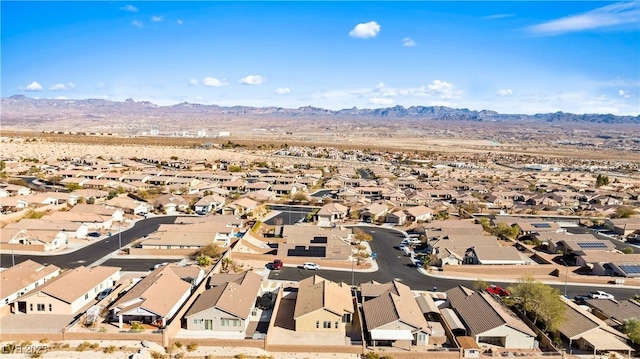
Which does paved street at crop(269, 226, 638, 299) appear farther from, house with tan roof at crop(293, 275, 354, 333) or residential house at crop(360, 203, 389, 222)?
residential house at crop(360, 203, 389, 222)

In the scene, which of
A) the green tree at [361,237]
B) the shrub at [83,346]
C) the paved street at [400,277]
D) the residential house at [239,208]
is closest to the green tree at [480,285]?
the paved street at [400,277]

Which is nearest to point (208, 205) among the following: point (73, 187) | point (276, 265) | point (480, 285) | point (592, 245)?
point (276, 265)

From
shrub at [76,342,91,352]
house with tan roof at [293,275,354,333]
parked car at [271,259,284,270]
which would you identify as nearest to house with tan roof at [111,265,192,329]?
shrub at [76,342,91,352]

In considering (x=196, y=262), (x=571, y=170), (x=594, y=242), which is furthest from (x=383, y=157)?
(x=196, y=262)

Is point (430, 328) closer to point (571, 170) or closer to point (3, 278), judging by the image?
point (3, 278)

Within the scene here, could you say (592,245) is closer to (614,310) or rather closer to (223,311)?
(614,310)

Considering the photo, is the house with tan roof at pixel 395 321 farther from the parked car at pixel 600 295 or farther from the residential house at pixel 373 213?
the residential house at pixel 373 213
